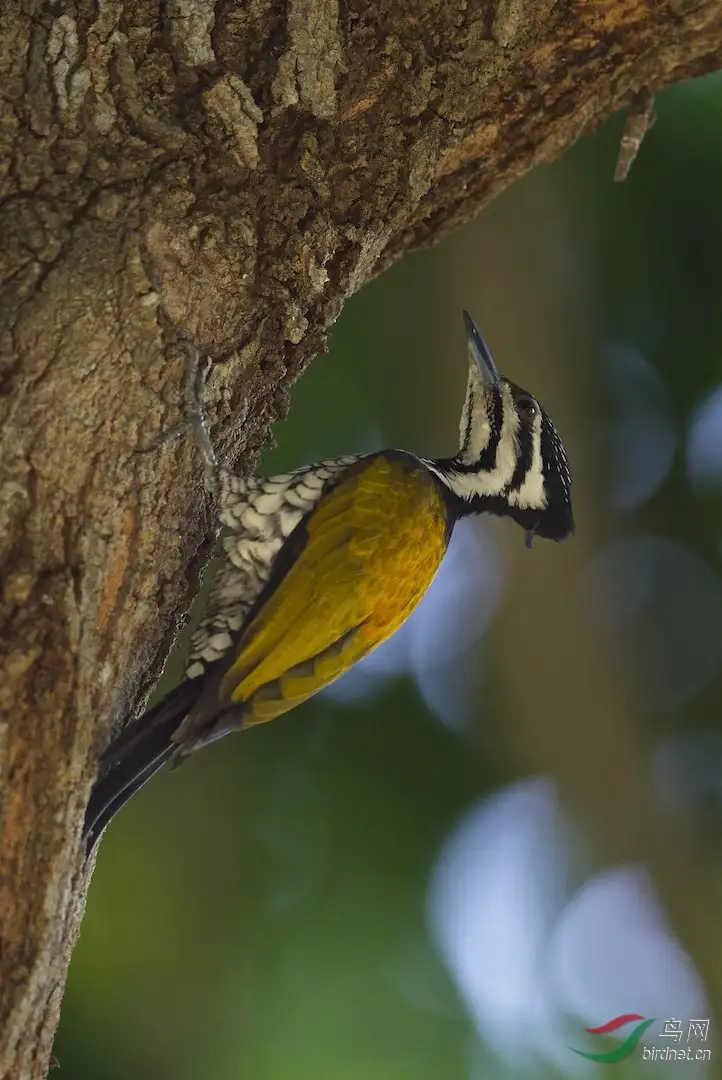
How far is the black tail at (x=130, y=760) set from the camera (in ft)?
6.80

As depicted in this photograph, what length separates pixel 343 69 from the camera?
239cm

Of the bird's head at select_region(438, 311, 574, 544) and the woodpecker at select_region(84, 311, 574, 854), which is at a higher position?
the woodpecker at select_region(84, 311, 574, 854)

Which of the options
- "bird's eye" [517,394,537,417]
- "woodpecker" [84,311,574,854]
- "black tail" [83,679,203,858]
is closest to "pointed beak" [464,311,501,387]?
"bird's eye" [517,394,537,417]

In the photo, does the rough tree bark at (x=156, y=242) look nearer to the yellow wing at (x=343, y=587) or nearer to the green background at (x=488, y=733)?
the yellow wing at (x=343, y=587)

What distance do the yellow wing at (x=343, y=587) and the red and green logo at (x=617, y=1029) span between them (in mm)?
2088

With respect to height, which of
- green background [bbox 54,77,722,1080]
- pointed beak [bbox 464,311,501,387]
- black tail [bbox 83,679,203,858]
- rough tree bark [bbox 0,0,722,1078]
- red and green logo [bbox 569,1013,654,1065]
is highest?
rough tree bark [bbox 0,0,722,1078]

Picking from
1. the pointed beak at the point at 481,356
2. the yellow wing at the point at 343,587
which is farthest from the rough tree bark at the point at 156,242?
the pointed beak at the point at 481,356

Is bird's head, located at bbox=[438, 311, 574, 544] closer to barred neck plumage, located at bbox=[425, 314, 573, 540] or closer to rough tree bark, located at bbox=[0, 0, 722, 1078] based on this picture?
barred neck plumage, located at bbox=[425, 314, 573, 540]

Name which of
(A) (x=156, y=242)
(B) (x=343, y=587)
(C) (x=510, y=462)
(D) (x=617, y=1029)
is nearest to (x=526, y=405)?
(C) (x=510, y=462)

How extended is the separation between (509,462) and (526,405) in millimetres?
196

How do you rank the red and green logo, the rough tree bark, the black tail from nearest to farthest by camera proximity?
the rough tree bark → the black tail → the red and green logo

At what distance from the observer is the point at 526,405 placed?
3.32 m

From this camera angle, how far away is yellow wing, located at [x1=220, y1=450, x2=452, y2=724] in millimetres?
2529

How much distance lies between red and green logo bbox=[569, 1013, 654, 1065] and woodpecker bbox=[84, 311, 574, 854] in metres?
2.10
